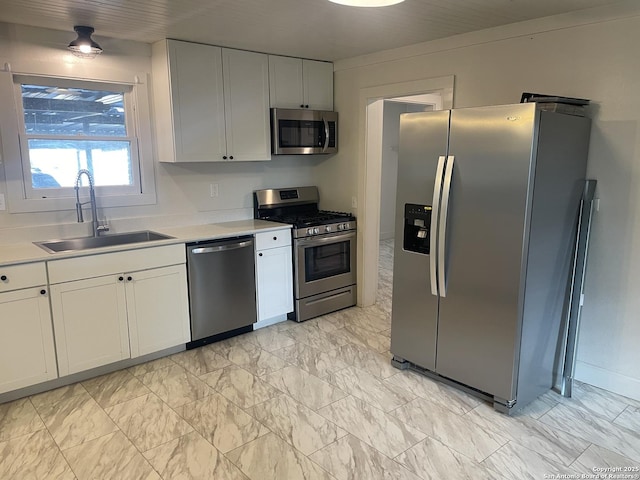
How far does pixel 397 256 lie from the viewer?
10.3ft

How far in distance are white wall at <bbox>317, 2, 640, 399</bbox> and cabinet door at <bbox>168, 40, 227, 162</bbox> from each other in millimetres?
1980

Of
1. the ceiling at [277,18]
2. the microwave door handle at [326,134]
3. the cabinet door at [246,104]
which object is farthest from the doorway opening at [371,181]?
the cabinet door at [246,104]

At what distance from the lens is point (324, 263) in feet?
14.0

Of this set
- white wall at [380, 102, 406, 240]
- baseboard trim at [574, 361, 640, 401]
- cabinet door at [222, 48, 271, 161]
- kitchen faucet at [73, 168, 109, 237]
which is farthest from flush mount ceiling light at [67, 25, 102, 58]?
white wall at [380, 102, 406, 240]

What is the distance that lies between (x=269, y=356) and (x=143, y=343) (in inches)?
36.1

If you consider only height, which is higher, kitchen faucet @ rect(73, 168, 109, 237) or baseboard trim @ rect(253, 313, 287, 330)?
kitchen faucet @ rect(73, 168, 109, 237)

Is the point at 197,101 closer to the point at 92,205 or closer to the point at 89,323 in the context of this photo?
the point at 92,205

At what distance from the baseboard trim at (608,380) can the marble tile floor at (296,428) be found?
56mm

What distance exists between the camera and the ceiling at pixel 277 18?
267 cm

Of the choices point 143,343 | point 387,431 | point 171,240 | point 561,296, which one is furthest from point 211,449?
point 561,296

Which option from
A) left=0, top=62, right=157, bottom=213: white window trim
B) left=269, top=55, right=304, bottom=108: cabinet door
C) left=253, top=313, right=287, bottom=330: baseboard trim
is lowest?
left=253, top=313, right=287, bottom=330: baseboard trim

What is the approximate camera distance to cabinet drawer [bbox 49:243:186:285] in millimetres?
2867

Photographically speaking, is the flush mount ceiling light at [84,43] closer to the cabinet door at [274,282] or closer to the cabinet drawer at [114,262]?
the cabinet drawer at [114,262]

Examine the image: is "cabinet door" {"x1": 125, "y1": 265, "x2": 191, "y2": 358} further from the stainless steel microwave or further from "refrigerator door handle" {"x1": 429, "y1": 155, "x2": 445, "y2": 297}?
"refrigerator door handle" {"x1": 429, "y1": 155, "x2": 445, "y2": 297}
